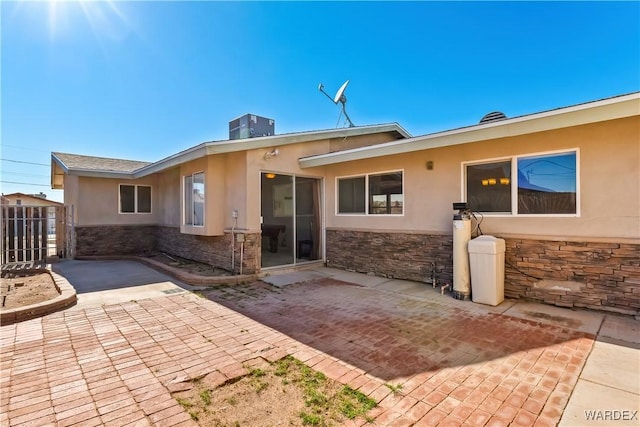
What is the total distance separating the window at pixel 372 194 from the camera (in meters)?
7.90

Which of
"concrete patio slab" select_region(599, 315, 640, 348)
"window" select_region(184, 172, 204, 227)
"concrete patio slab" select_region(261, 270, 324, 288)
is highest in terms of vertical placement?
"window" select_region(184, 172, 204, 227)

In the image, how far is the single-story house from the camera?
5027 mm

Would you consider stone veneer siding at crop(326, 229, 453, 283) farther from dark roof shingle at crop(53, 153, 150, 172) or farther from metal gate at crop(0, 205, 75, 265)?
dark roof shingle at crop(53, 153, 150, 172)

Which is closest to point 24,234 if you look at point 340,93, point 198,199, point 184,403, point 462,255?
point 198,199

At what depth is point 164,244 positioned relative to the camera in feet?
40.9

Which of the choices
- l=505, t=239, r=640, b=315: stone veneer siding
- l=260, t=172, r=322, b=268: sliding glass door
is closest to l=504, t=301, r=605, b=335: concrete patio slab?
Result: l=505, t=239, r=640, b=315: stone veneer siding

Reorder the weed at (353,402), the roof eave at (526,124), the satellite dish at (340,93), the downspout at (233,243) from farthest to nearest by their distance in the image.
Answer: the satellite dish at (340,93)
the downspout at (233,243)
the roof eave at (526,124)
the weed at (353,402)

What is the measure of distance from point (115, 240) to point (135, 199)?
1.91 meters

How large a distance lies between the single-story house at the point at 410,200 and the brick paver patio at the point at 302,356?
1.75 metres

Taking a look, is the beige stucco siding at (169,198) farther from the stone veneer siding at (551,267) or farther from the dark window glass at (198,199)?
the stone veneer siding at (551,267)

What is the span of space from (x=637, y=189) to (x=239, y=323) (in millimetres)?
6737

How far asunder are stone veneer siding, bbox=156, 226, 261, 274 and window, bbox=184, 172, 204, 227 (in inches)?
27.3

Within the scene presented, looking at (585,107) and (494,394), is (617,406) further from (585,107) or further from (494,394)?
(585,107)

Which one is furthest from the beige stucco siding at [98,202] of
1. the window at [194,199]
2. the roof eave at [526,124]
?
the roof eave at [526,124]
